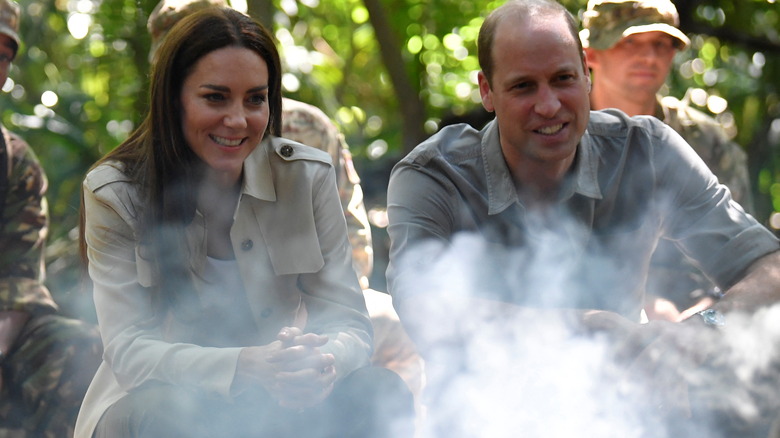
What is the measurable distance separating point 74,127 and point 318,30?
2325mm

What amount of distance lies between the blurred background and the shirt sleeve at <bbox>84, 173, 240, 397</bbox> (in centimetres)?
276

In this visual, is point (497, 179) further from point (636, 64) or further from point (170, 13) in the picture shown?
point (170, 13)

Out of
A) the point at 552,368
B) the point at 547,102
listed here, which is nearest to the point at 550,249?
the point at 552,368

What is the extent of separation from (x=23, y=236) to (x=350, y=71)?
14.4ft

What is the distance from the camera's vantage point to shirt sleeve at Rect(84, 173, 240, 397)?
2652 mm

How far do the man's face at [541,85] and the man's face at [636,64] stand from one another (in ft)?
4.67

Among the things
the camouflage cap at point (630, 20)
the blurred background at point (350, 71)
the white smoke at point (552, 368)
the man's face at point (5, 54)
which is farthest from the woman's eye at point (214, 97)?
→ the blurred background at point (350, 71)

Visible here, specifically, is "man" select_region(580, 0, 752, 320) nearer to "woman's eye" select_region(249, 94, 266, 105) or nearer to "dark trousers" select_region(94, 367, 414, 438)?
"woman's eye" select_region(249, 94, 266, 105)

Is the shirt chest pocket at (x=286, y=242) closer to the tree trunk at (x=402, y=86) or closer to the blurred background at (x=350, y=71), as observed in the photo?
the blurred background at (x=350, y=71)

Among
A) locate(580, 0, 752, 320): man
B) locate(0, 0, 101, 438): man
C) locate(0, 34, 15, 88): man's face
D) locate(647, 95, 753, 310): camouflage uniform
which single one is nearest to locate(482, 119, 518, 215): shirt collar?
locate(647, 95, 753, 310): camouflage uniform

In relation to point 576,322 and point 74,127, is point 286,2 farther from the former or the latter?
point 576,322

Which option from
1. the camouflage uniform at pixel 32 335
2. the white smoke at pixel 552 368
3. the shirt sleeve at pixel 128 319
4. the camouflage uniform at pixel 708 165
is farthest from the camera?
the camouflage uniform at pixel 708 165

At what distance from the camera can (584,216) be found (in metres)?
3.10

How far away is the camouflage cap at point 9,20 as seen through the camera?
3.95m
